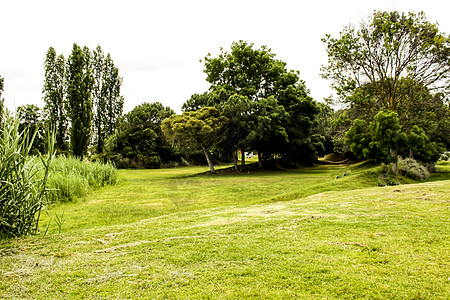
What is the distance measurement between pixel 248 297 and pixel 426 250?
6.54ft

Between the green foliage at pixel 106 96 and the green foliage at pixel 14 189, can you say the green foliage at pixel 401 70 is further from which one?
the green foliage at pixel 106 96

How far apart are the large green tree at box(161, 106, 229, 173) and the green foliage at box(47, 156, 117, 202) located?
6.51 m

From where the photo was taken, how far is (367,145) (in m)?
14.2

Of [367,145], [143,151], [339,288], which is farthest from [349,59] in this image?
[143,151]

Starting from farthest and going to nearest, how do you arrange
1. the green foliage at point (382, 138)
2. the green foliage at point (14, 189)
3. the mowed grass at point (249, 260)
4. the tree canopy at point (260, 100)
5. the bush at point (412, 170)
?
the tree canopy at point (260, 100) → the bush at point (412, 170) → the green foliage at point (382, 138) → the green foliage at point (14, 189) → the mowed grass at point (249, 260)

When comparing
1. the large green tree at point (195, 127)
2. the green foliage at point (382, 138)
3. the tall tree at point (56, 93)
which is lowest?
the green foliage at point (382, 138)

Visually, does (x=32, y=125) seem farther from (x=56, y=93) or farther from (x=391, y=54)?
(x=391, y=54)

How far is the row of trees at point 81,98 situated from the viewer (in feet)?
73.2

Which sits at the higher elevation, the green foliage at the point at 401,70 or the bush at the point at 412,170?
the green foliage at the point at 401,70

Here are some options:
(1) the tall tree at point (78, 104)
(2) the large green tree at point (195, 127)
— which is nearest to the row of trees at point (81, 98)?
(1) the tall tree at point (78, 104)

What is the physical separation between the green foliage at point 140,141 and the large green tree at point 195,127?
1268 cm

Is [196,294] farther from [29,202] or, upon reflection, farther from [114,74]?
[114,74]

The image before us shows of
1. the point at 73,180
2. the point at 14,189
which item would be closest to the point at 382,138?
the point at 73,180

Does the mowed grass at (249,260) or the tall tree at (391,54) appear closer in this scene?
the mowed grass at (249,260)
